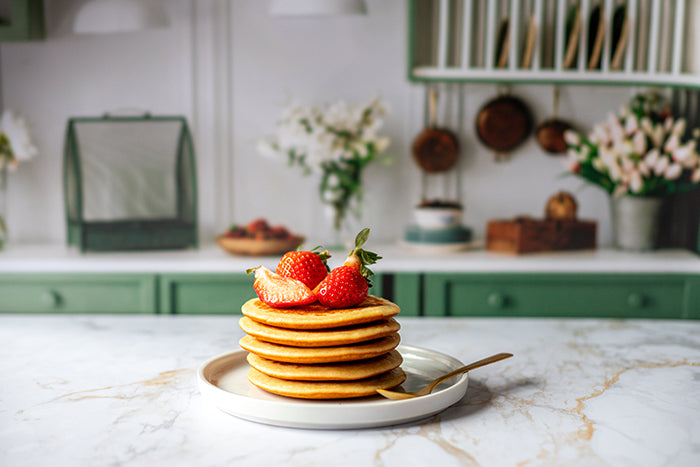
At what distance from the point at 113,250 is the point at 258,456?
209 centimetres

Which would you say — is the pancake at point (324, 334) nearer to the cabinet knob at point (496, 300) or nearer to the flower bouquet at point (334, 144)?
the cabinet knob at point (496, 300)

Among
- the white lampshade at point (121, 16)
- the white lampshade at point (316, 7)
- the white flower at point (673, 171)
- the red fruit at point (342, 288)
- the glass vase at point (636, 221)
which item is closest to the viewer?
the red fruit at point (342, 288)

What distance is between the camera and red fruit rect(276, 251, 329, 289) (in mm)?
908

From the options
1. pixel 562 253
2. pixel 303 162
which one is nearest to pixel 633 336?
pixel 562 253

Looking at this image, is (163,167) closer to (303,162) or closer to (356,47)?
(303,162)

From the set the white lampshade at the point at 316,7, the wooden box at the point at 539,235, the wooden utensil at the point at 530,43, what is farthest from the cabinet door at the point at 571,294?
the white lampshade at the point at 316,7

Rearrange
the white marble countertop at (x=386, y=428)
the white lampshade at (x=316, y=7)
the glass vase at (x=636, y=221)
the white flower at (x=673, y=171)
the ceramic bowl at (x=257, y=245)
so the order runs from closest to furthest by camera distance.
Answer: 1. the white marble countertop at (x=386, y=428)
2. the white lampshade at (x=316, y=7)
3. the white flower at (x=673, y=171)
4. the ceramic bowl at (x=257, y=245)
5. the glass vase at (x=636, y=221)

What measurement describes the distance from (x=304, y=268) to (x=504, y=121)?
7.17 ft

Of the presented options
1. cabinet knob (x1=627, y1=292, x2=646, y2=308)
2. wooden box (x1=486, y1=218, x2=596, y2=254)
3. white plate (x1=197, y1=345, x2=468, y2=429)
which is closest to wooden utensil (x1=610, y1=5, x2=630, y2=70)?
wooden box (x1=486, y1=218, x2=596, y2=254)

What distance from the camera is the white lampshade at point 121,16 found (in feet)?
7.53

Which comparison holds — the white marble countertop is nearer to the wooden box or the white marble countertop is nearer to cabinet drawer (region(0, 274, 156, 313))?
cabinet drawer (region(0, 274, 156, 313))

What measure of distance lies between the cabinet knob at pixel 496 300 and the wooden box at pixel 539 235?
227mm

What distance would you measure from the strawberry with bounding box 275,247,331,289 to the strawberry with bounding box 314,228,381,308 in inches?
1.5

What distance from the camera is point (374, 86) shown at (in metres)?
2.93
